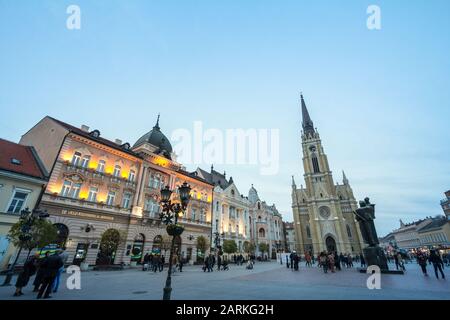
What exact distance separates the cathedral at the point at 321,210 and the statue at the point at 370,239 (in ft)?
130

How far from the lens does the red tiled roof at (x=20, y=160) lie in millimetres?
18844

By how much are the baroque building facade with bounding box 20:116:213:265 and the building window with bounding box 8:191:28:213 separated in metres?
1.40

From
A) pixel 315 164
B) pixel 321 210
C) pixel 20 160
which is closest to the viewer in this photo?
pixel 20 160

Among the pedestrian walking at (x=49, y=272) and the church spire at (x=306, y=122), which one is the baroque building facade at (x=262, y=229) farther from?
the pedestrian walking at (x=49, y=272)

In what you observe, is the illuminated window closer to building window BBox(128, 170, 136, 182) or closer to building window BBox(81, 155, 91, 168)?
building window BBox(81, 155, 91, 168)

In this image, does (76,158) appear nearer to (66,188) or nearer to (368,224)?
(66,188)

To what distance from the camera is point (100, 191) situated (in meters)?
23.7

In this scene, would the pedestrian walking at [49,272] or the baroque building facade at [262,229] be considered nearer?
the pedestrian walking at [49,272]

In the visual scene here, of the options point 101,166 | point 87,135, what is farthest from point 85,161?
point 87,135

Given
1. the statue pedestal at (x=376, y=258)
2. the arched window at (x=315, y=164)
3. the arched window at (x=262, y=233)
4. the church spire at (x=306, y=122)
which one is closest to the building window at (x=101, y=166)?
the statue pedestal at (x=376, y=258)

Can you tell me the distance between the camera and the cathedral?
53.3m

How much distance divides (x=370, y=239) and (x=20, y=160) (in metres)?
32.6

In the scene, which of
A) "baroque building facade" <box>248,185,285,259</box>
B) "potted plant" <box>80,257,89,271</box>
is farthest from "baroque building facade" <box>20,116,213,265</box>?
"baroque building facade" <box>248,185,285,259</box>
